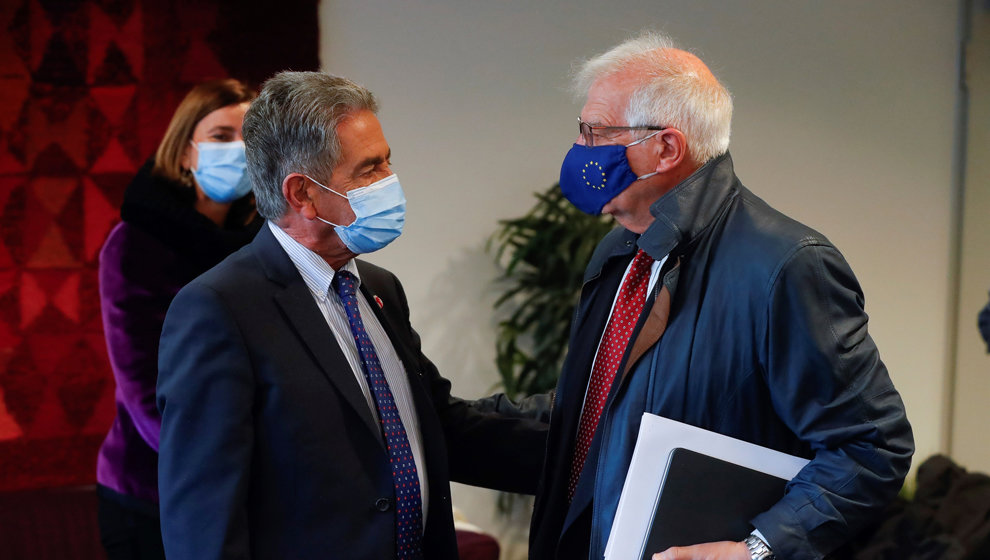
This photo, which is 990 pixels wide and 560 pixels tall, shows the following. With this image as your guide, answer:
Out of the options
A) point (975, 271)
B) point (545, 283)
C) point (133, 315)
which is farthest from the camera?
point (975, 271)

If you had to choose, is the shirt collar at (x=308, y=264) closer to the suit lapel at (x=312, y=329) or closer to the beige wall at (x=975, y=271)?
the suit lapel at (x=312, y=329)

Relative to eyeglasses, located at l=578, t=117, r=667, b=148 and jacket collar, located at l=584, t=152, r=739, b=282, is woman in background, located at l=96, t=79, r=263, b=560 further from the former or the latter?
jacket collar, located at l=584, t=152, r=739, b=282

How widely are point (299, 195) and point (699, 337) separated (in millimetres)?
746

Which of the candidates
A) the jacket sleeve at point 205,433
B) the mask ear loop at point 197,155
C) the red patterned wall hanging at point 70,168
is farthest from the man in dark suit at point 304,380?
the red patterned wall hanging at point 70,168

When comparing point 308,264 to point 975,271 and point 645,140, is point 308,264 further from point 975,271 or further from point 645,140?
point 975,271

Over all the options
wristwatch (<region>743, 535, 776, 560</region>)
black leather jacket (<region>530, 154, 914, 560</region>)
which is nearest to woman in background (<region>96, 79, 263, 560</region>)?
black leather jacket (<region>530, 154, 914, 560</region>)

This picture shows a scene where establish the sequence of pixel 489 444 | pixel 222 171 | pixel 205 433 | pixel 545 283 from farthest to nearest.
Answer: pixel 545 283 → pixel 222 171 → pixel 489 444 → pixel 205 433

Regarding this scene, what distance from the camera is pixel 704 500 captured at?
4.64ft

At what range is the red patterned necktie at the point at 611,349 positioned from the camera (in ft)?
5.59

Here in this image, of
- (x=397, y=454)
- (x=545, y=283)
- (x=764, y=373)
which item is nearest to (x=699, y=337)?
(x=764, y=373)

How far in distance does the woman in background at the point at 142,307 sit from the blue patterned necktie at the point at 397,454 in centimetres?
74

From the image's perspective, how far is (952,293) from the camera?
15.5 ft

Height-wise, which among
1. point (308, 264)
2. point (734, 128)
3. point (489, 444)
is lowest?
point (489, 444)

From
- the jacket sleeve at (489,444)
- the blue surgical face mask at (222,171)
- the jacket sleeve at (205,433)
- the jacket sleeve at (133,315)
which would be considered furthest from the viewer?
the blue surgical face mask at (222,171)
